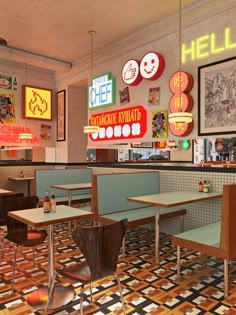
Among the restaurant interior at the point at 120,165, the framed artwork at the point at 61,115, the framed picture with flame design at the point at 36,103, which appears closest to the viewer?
the restaurant interior at the point at 120,165

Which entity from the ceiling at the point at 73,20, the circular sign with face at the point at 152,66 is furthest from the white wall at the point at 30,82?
the circular sign with face at the point at 152,66

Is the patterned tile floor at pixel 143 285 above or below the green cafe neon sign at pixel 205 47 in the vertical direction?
below

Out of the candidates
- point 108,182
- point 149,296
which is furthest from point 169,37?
point 149,296

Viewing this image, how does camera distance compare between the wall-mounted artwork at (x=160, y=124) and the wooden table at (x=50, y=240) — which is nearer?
the wooden table at (x=50, y=240)

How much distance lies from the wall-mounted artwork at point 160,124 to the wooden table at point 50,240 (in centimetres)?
314

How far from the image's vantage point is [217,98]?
4.58 m

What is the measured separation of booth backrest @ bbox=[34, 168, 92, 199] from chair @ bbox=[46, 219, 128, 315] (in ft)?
11.3

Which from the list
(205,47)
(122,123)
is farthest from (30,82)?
(205,47)

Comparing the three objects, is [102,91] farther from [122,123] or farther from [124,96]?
[122,123]

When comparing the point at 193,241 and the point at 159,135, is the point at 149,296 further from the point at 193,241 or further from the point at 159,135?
the point at 159,135

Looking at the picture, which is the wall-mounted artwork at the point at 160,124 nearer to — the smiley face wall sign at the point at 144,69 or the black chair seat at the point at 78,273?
the smiley face wall sign at the point at 144,69

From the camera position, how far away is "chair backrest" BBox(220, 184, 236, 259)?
2670 millimetres

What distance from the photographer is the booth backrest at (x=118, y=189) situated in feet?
13.2

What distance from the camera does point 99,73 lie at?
23.3 ft
